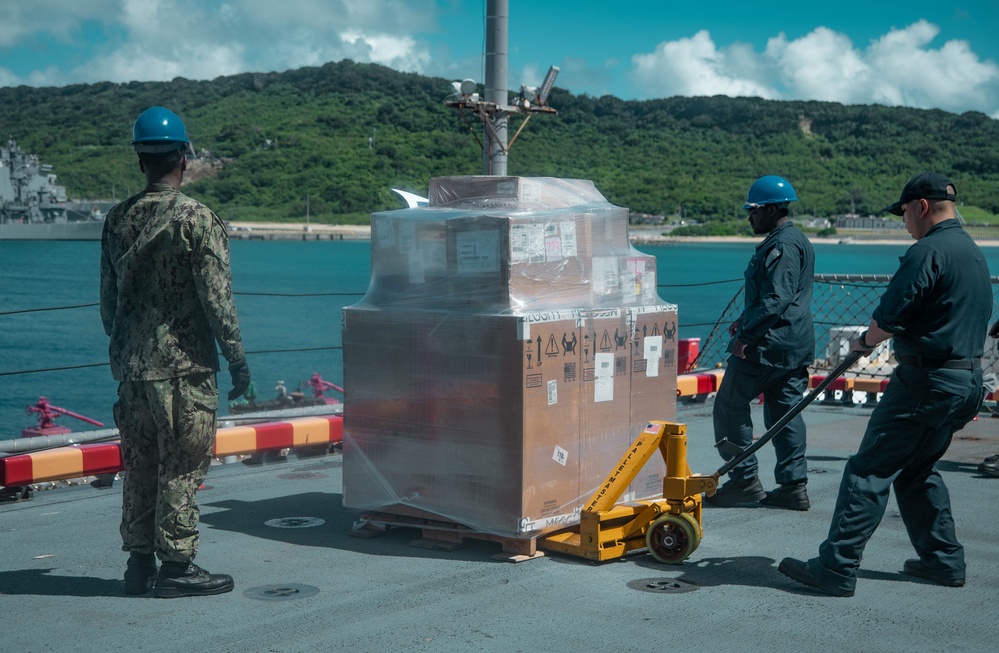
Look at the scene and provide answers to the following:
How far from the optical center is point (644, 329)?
6.14 metres

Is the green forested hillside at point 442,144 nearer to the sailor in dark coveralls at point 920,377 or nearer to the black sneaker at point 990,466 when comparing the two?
the black sneaker at point 990,466

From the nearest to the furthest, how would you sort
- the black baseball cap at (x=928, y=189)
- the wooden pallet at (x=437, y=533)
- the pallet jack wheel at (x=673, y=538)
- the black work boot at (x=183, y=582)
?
the black work boot at (x=183, y=582)
the black baseball cap at (x=928, y=189)
the pallet jack wheel at (x=673, y=538)
the wooden pallet at (x=437, y=533)

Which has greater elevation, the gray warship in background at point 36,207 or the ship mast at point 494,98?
the gray warship in background at point 36,207

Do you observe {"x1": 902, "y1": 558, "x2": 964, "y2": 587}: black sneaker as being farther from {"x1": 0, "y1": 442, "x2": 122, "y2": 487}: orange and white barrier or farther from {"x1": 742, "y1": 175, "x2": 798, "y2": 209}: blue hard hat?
{"x1": 0, "y1": 442, "x2": 122, "y2": 487}: orange and white barrier

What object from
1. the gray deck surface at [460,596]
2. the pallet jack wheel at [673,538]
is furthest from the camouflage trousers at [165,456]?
the pallet jack wheel at [673,538]

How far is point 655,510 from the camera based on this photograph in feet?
17.9

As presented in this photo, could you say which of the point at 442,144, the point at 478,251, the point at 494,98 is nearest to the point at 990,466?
the point at 478,251

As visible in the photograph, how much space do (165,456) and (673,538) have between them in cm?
253

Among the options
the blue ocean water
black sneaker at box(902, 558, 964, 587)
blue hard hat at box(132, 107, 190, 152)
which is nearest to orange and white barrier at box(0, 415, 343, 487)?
the blue ocean water

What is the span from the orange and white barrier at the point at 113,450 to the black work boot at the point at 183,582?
2602 mm

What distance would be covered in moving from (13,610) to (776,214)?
4859 mm

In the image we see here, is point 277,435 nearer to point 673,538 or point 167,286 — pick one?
point 167,286

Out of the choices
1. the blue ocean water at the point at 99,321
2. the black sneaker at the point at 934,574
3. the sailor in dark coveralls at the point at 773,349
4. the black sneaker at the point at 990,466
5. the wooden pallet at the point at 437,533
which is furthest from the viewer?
the blue ocean water at the point at 99,321

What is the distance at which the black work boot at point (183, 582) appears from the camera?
4.79 metres
